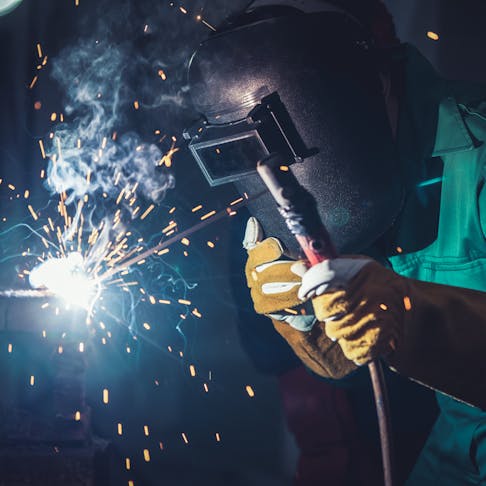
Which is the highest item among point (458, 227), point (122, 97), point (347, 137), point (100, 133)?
point (122, 97)

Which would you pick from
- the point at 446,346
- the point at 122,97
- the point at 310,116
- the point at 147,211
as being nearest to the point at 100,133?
the point at 122,97

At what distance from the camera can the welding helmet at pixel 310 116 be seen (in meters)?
1.50

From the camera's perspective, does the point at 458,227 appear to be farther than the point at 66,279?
No

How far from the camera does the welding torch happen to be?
3.94 ft

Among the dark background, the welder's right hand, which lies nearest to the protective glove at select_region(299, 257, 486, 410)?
the welder's right hand

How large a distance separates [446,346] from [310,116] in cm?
83

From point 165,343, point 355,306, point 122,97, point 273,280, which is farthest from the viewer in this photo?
point 165,343

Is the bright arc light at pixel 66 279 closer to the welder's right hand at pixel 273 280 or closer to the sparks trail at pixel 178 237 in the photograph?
the sparks trail at pixel 178 237

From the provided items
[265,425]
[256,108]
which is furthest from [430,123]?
[265,425]

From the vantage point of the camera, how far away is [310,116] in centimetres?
151

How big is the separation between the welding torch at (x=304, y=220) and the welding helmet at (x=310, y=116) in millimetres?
211

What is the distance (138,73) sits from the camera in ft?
8.57

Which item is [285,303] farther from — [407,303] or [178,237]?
[178,237]

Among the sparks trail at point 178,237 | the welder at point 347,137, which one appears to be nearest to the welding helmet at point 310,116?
the welder at point 347,137
